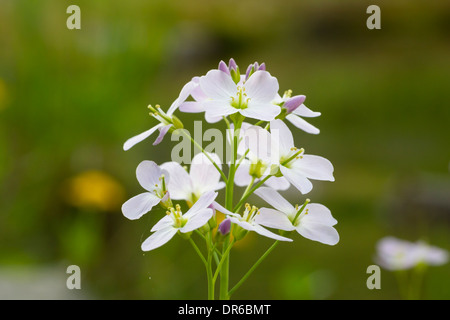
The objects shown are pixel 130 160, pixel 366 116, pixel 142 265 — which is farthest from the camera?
pixel 366 116

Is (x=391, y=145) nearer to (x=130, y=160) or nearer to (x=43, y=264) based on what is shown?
(x=130, y=160)

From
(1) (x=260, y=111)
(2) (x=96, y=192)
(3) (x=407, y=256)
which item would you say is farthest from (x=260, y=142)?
(2) (x=96, y=192)

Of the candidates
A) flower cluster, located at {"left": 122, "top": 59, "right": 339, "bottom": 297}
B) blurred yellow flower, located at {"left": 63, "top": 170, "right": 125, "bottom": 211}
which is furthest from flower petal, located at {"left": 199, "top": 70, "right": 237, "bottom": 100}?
blurred yellow flower, located at {"left": 63, "top": 170, "right": 125, "bottom": 211}

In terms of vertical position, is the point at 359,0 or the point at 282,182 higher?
the point at 359,0

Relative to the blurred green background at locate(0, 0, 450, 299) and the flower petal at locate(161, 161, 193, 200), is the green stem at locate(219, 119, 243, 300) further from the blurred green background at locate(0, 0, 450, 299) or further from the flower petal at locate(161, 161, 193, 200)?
the blurred green background at locate(0, 0, 450, 299)

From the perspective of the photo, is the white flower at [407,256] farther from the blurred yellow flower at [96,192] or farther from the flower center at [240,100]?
the blurred yellow flower at [96,192]

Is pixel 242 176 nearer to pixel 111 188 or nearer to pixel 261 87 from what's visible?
pixel 261 87

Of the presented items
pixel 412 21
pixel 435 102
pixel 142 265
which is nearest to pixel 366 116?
pixel 435 102
